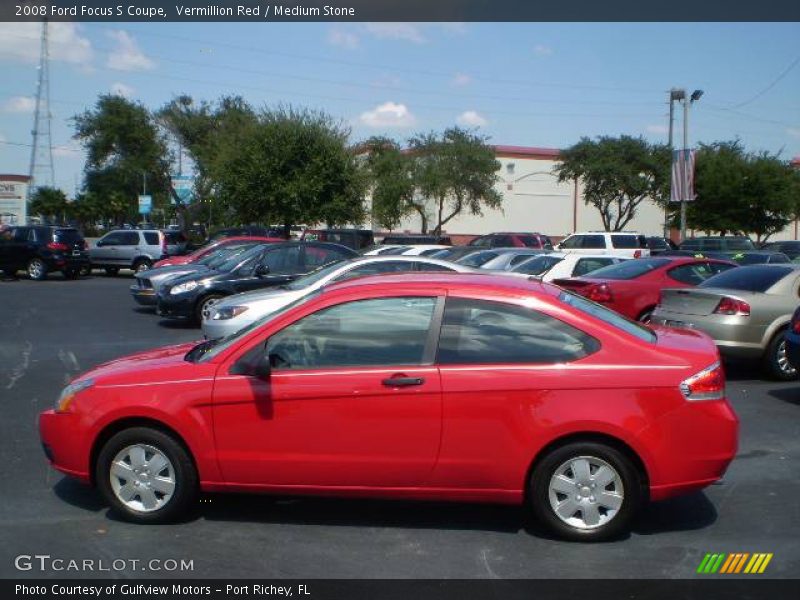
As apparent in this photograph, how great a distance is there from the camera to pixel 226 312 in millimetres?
11547

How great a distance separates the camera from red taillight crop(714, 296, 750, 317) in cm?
1019

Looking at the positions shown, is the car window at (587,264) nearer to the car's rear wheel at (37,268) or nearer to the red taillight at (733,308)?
the red taillight at (733,308)

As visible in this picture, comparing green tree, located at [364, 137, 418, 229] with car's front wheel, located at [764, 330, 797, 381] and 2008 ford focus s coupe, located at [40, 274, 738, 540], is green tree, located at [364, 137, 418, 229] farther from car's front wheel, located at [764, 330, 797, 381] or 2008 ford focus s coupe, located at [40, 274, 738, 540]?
2008 ford focus s coupe, located at [40, 274, 738, 540]

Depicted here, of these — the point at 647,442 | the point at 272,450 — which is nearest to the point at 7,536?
the point at 272,450

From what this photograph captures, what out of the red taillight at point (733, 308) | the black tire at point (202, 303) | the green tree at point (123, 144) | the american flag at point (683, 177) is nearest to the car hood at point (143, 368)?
the red taillight at point (733, 308)

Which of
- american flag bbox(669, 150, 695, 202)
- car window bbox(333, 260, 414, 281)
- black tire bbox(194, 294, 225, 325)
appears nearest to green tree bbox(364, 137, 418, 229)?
american flag bbox(669, 150, 695, 202)

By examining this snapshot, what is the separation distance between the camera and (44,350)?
12.9 metres

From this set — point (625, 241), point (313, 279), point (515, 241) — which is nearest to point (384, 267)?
point (313, 279)

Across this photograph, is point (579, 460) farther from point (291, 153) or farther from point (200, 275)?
point (291, 153)

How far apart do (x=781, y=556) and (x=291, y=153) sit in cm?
A: 2935

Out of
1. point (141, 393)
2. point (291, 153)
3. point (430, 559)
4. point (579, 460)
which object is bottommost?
point (430, 559)

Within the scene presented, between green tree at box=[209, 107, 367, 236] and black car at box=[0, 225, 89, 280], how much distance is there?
680cm

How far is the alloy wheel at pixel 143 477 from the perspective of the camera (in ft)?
17.7

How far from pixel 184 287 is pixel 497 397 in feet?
37.3
